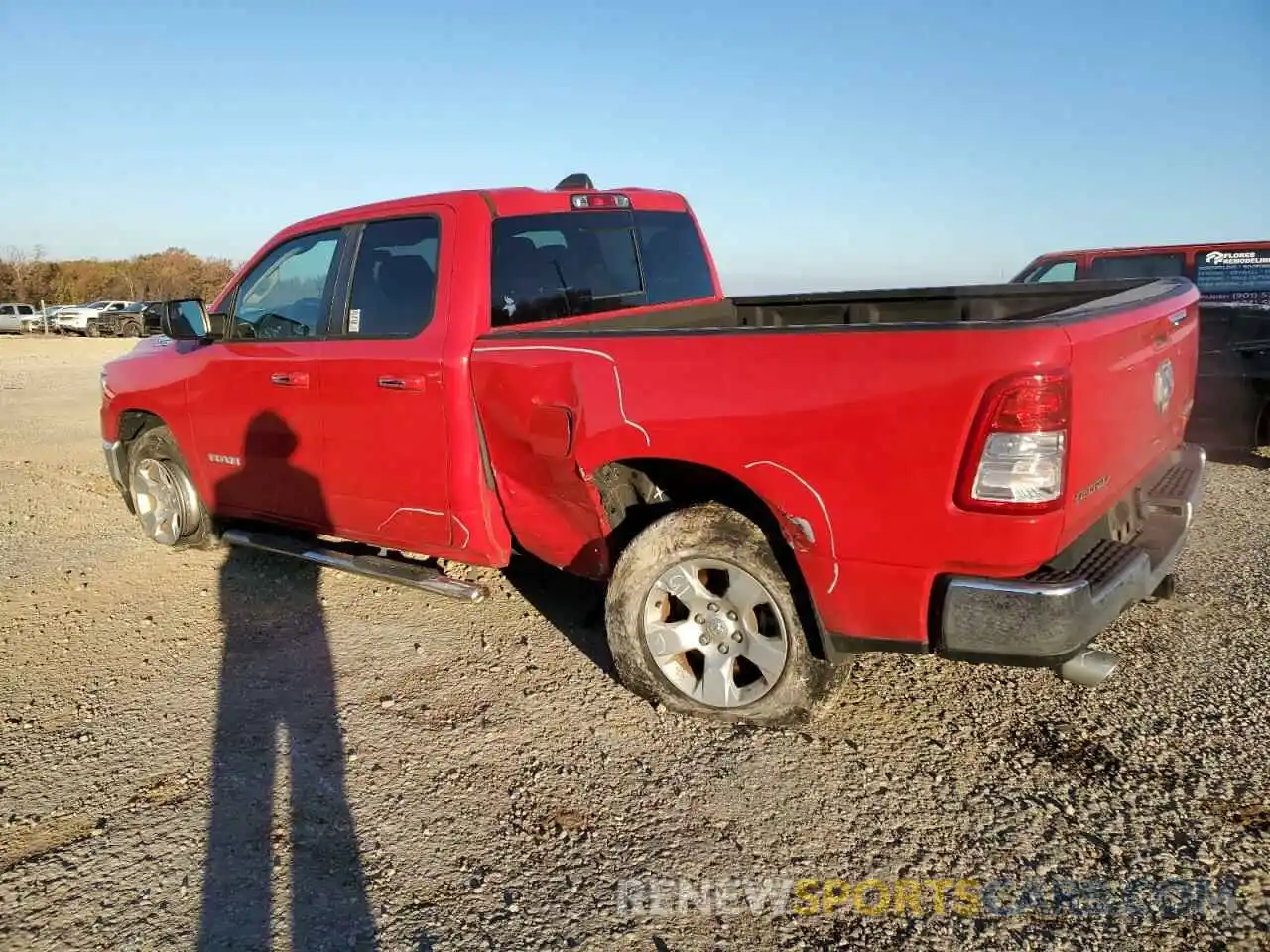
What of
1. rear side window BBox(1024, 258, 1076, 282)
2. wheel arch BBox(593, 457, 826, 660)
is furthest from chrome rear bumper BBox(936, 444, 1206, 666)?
rear side window BBox(1024, 258, 1076, 282)

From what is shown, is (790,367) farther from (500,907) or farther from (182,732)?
(182,732)

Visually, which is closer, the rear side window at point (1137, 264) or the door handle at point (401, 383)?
the door handle at point (401, 383)

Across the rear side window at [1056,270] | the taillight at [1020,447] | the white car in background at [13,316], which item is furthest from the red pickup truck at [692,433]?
the white car in background at [13,316]

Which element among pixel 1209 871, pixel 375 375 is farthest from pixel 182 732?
pixel 1209 871

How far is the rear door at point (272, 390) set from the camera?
4.43 metres

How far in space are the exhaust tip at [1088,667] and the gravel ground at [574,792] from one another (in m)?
0.38

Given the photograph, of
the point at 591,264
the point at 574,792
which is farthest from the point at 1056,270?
the point at 574,792

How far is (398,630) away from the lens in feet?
14.5

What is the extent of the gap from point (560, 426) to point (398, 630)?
1.62m

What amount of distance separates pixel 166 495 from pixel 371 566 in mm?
2207

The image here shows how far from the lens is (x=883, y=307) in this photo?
15.1 feet

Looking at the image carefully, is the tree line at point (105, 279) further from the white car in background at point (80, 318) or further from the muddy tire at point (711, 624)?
the muddy tire at point (711, 624)

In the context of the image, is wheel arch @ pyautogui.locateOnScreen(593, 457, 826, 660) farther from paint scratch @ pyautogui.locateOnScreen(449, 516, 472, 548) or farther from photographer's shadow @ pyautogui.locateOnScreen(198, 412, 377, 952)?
photographer's shadow @ pyautogui.locateOnScreen(198, 412, 377, 952)

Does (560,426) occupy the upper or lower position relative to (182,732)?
upper
